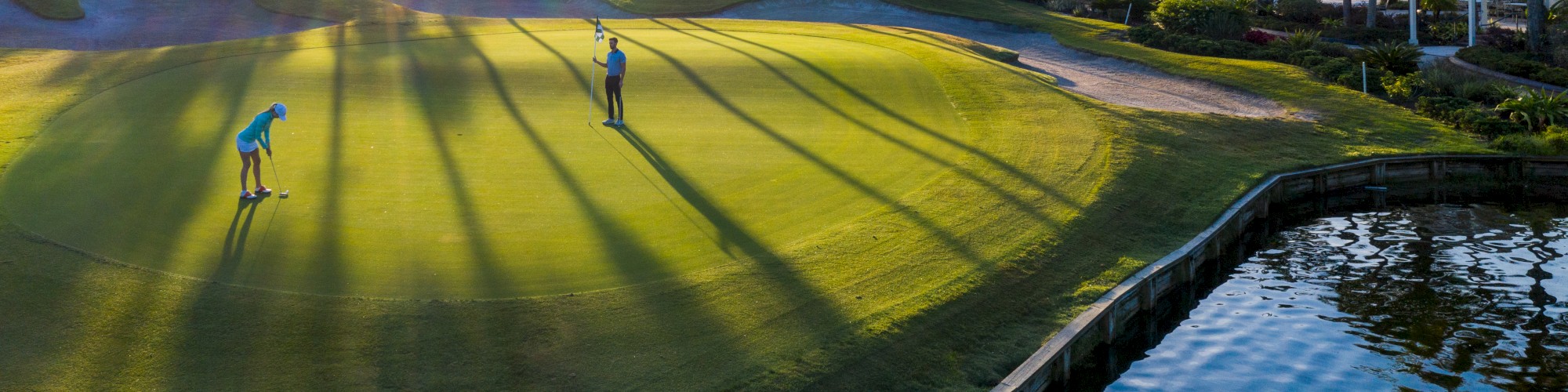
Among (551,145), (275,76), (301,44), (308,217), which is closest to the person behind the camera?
(308,217)

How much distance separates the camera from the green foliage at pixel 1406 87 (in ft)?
88.5

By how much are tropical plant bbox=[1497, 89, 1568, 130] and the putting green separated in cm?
1332

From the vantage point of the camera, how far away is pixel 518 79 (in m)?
23.0

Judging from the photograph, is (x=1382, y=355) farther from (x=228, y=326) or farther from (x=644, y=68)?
(x=644, y=68)

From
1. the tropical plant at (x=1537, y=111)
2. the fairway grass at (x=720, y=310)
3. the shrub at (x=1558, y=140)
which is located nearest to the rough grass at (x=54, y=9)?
the fairway grass at (x=720, y=310)

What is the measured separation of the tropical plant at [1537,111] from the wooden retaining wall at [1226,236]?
7.71 ft

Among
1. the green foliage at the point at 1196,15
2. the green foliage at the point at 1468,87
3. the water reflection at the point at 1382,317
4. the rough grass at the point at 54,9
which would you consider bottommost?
the water reflection at the point at 1382,317

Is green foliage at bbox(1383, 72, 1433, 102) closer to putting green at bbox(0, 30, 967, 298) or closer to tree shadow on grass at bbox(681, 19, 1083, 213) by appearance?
tree shadow on grass at bbox(681, 19, 1083, 213)

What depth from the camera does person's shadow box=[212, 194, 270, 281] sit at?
38.6ft

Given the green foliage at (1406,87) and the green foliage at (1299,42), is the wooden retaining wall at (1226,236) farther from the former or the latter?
the green foliage at (1299,42)

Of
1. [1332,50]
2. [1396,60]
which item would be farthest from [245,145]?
[1332,50]

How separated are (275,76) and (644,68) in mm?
7720

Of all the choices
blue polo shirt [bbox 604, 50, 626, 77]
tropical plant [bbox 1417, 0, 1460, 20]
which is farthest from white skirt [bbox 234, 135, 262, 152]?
tropical plant [bbox 1417, 0, 1460, 20]

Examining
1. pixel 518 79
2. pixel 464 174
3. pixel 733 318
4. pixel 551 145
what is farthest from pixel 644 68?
pixel 733 318
